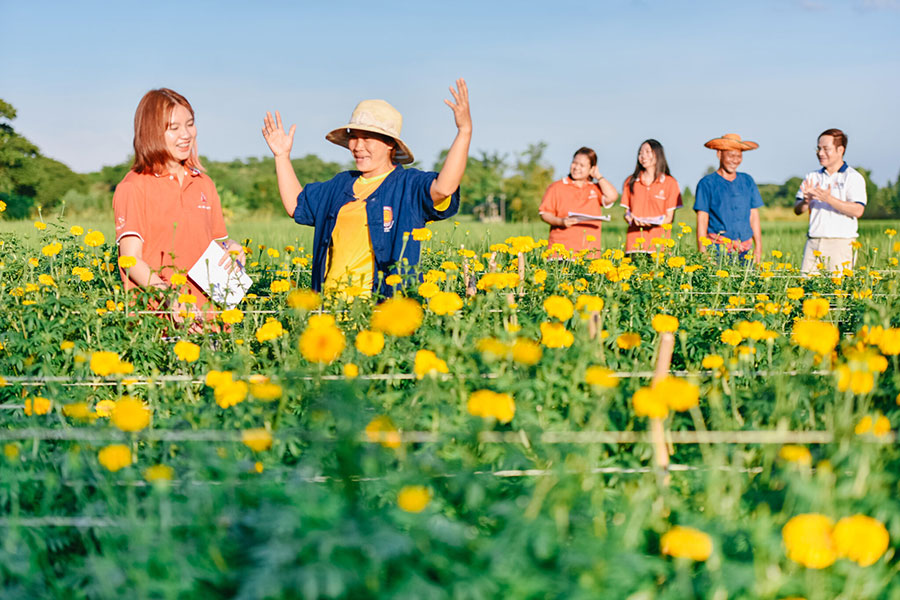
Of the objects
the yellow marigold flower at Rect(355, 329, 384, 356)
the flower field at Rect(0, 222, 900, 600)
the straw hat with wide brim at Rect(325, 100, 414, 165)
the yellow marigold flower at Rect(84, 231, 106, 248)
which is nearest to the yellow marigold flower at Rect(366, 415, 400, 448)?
the flower field at Rect(0, 222, 900, 600)

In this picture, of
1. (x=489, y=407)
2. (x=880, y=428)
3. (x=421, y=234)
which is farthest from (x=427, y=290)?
(x=880, y=428)

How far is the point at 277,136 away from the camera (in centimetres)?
421

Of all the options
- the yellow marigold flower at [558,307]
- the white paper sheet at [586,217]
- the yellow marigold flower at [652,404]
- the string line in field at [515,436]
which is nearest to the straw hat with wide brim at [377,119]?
the yellow marigold flower at [558,307]

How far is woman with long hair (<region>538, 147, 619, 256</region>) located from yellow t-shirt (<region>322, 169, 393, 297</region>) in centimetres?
273

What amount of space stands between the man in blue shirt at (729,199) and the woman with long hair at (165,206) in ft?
13.8

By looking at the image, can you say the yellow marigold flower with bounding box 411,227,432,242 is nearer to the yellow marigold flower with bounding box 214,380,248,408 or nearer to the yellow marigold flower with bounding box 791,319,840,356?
the yellow marigold flower with bounding box 214,380,248,408

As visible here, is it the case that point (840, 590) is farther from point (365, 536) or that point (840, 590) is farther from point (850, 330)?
point (850, 330)

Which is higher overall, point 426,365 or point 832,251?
point 832,251

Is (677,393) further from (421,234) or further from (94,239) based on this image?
(94,239)

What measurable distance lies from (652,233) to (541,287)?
2761 mm

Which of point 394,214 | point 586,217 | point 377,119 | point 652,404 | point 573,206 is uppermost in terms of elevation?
point 377,119

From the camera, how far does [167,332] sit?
374 cm

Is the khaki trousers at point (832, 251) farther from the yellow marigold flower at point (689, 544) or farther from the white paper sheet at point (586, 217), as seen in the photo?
the yellow marigold flower at point (689, 544)

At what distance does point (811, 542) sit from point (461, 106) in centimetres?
248
